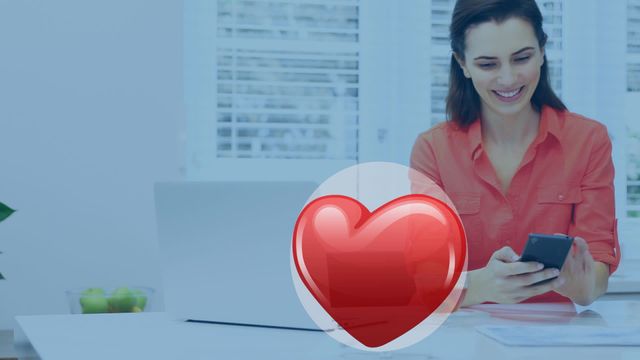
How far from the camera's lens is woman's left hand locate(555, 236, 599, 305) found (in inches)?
73.1

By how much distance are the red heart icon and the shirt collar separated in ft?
4.33

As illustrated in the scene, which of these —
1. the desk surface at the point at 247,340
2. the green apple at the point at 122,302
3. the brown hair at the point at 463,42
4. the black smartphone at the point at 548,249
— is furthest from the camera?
the brown hair at the point at 463,42

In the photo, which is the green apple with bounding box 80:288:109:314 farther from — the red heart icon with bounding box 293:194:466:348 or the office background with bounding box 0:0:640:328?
the office background with bounding box 0:0:640:328

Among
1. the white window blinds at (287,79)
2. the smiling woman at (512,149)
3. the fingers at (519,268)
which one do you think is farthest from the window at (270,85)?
the fingers at (519,268)

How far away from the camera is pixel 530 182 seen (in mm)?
2338

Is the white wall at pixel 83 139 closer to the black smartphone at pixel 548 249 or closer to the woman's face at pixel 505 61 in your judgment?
the woman's face at pixel 505 61

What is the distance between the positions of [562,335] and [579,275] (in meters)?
0.40

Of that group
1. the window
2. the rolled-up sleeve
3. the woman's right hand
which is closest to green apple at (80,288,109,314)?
the woman's right hand

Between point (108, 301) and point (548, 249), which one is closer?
point (548, 249)

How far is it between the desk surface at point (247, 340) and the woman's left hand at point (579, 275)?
0.23 ft

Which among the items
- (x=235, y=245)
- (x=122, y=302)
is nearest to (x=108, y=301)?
(x=122, y=302)

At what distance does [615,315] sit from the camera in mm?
1836

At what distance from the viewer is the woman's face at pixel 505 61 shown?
2.27m

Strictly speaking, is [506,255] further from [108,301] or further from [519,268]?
[108,301]
